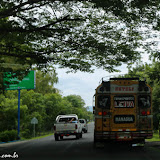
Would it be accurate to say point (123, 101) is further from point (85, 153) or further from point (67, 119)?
point (67, 119)

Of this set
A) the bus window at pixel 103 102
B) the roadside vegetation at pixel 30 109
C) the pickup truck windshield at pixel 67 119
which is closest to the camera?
the bus window at pixel 103 102

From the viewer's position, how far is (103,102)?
14469mm

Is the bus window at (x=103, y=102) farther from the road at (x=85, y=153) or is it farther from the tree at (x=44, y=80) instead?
the tree at (x=44, y=80)

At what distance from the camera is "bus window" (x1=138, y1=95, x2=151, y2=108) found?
14.3 metres

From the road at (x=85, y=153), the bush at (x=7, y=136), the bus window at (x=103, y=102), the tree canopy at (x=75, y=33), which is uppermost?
the tree canopy at (x=75, y=33)

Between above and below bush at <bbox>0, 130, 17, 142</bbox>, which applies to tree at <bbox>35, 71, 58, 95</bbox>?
above

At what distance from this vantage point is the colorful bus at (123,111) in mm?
14281

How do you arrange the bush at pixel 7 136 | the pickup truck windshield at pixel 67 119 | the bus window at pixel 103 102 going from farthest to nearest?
1. the bush at pixel 7 136
2. the pickup truck windshield at pixel 67 119
3. the bus window at pixel 103 102

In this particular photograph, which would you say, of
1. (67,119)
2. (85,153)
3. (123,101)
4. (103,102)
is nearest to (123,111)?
(123,101)

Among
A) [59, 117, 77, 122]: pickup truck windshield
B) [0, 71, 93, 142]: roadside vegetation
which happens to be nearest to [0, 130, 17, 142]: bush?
[0, 71, 93, 142]: roadside vegetation

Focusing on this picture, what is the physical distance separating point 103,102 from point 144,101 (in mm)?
1944

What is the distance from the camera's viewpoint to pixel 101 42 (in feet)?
54.2

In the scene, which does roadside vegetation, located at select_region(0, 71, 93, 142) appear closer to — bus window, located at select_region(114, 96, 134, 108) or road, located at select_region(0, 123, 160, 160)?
road, located at select_region(0, 123, 160, 160)

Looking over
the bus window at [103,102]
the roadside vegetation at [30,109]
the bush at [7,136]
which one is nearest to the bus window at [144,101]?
the bus window at [103,102]
